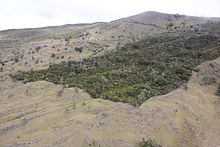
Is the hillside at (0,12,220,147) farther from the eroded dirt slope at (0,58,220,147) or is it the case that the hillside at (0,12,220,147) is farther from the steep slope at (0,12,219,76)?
the steep slope at (0,12,219,76)

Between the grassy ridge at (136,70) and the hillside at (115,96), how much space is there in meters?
0.09

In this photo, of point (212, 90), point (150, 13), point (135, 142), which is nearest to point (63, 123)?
point (135, 142)

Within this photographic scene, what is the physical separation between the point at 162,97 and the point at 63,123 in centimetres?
1101

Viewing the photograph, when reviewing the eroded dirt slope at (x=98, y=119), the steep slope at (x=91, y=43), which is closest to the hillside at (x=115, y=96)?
the eroded dirt slope at (x=98, y=119)

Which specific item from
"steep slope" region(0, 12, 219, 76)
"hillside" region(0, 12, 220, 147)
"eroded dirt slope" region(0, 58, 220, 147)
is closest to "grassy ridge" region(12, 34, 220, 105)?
"hillside" region(0, 12, 220, 147)

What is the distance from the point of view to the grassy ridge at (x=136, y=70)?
3569cm

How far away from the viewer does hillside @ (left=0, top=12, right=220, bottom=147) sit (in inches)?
1091

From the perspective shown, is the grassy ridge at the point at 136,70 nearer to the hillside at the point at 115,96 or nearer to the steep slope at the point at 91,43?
the hillside at the point at 115,96

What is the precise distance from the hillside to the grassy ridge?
0.09 m

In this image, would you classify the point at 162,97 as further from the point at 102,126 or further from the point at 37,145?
the point at 37,145

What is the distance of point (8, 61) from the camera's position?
58.5 meters

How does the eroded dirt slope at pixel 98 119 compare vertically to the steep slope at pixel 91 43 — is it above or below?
above

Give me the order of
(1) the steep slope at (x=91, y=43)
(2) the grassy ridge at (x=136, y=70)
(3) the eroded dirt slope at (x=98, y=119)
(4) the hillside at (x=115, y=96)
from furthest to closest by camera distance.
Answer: (1) the steep slope at (x=91, y=43)
(2) the grassy ridge at (x=136, y=70)
(4) the hillside at (x=115, y=96)
(3) the eroded dirt slope at (x=98, y=119)

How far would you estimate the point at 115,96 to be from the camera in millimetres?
33250
